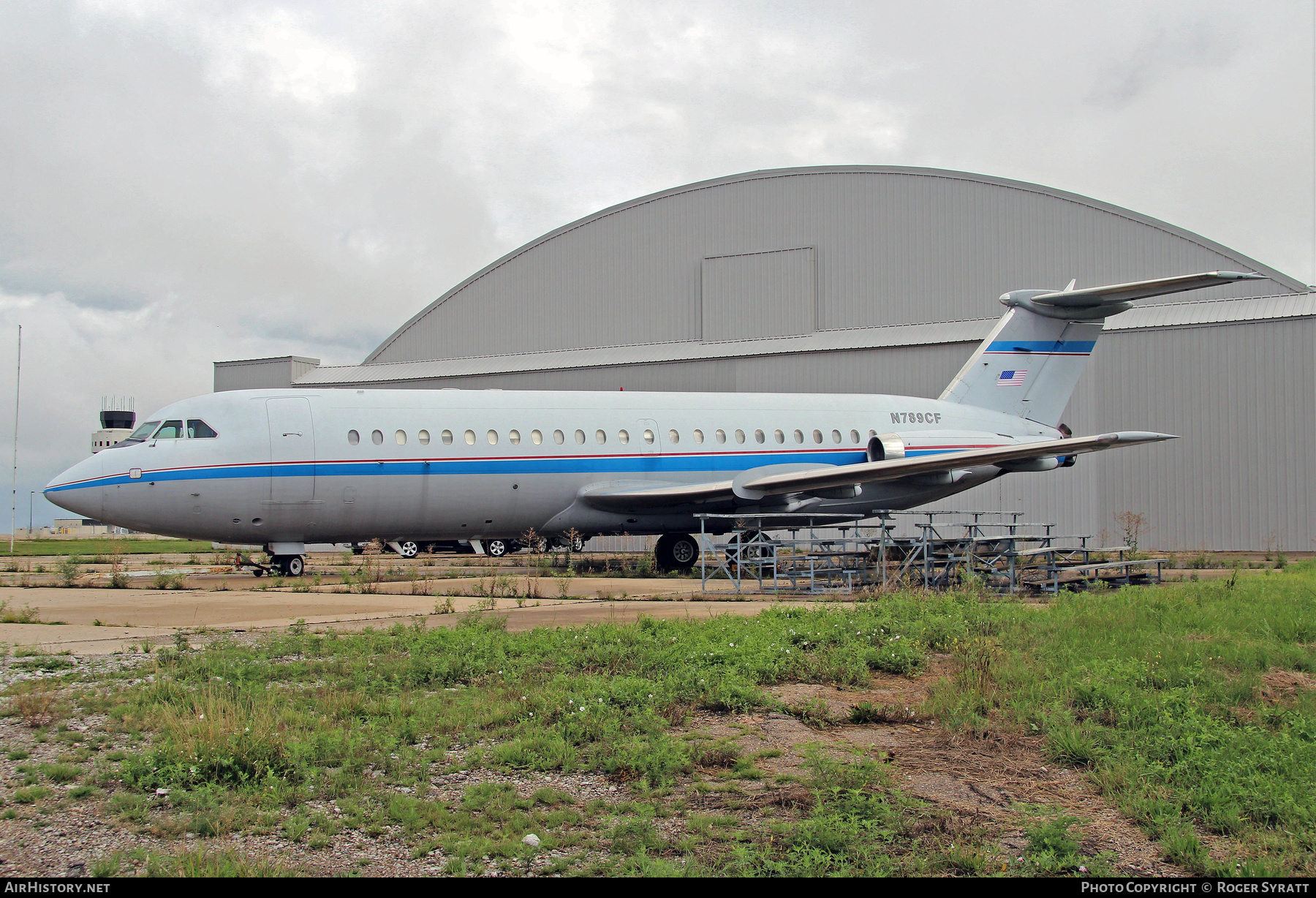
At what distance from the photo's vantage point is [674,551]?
23688 millimetres

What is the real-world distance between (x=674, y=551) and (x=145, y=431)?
36.6ft

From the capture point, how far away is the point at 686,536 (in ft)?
78.4

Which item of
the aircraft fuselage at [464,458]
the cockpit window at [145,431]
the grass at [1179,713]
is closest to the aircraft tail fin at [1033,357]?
the aircraft fuselage at [464,458]

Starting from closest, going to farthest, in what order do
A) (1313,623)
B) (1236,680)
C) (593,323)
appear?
(1236,680), (1313,623), (593,323)

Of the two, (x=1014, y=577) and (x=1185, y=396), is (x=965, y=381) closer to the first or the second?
(x=1185, y=396)

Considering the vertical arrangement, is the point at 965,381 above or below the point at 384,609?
above

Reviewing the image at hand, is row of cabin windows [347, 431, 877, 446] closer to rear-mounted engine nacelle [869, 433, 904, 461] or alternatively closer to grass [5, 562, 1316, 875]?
rear-mounted engine nacelle [869, 433, 904, 461]

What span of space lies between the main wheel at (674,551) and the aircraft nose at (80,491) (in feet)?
37.5

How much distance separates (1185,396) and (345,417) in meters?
23.0

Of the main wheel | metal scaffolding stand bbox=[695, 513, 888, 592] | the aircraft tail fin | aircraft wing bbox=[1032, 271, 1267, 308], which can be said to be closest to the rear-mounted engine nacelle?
metal scaffolding stand bbox=[695, 513, 888, 592]

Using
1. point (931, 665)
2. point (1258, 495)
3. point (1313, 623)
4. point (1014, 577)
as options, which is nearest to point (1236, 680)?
point (931, 665)

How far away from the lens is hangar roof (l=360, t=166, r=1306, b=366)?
32.2 metres

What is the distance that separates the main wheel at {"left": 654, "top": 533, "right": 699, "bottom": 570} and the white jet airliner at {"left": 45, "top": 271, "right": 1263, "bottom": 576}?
0.04 meters

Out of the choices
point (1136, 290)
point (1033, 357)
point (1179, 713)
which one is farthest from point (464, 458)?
point (1179, 713)
